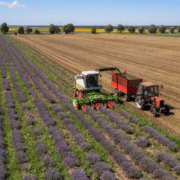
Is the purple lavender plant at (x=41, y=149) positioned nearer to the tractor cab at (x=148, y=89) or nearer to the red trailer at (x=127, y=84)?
the tractor cab at (x=148, y=89)

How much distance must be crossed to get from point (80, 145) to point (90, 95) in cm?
610

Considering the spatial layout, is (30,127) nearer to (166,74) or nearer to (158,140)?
(158,140)

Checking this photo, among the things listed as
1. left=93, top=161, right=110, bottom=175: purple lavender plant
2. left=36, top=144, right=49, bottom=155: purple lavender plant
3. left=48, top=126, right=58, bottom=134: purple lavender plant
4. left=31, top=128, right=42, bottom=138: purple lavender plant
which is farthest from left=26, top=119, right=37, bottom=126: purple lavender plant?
left=93, top=161, right=110, bottom=175: purple lavender plant

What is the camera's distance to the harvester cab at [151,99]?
43.7 ft

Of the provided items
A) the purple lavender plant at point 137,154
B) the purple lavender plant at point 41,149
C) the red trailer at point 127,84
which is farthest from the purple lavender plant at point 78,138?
the red trailer at point 127,84

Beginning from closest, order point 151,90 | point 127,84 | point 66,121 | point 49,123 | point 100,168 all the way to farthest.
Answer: point 100,168
point 49,123
point 66,121
point 151,90
point 127,84

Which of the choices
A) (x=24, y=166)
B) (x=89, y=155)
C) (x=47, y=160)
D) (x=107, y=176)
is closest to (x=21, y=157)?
(x=24, y=166)

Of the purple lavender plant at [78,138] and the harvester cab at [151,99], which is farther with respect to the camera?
the harvester cab at [151,99]

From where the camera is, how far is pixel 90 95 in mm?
15617

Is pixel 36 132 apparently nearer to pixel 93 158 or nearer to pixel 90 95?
pixel 93 158

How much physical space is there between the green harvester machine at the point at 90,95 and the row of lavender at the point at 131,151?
1972 millimetres

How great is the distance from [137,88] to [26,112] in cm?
923

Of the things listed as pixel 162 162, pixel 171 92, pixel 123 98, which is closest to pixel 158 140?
pixel 162 162

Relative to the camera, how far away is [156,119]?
13312 millimetres
